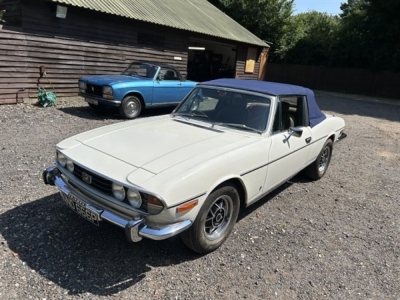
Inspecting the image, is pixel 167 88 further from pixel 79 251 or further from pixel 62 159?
pixel 79 251

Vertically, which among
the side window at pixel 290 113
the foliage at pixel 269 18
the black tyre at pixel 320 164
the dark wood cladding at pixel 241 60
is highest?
the foliage at pixel 269 18

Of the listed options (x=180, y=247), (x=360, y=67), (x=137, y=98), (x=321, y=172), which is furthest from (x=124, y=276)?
(x=360, y=67)

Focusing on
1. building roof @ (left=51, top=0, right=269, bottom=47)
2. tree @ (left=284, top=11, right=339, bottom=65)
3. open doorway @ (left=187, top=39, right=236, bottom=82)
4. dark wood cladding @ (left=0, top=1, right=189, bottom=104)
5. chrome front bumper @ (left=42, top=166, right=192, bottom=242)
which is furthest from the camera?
tree @ (left=284, top=11, right=339, bottom=65)

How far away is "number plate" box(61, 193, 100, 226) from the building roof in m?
8.04

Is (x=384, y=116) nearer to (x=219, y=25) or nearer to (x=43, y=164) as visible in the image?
(x=219, y=25)

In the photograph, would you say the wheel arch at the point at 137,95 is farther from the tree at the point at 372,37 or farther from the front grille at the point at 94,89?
the tree at the point at 372,37

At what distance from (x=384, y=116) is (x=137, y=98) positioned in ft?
35.7

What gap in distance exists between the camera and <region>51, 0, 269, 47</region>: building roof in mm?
10469

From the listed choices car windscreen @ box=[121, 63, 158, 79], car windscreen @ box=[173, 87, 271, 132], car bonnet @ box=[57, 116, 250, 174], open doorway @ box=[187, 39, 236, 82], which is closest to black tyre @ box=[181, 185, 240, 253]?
car bonnet @ box=[57, 116, 250, 174]

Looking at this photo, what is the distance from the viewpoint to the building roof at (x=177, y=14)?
1047 cm

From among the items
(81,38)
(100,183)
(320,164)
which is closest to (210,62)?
(81,38)

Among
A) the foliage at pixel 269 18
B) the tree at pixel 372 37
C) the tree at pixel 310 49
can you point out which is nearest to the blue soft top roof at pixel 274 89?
the tree at pixel 372 37

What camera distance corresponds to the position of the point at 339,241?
3502mm

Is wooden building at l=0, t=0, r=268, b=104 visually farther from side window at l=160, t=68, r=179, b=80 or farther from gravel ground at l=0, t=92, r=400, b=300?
gravel ground at l=0, t=92, r=400, b=300
